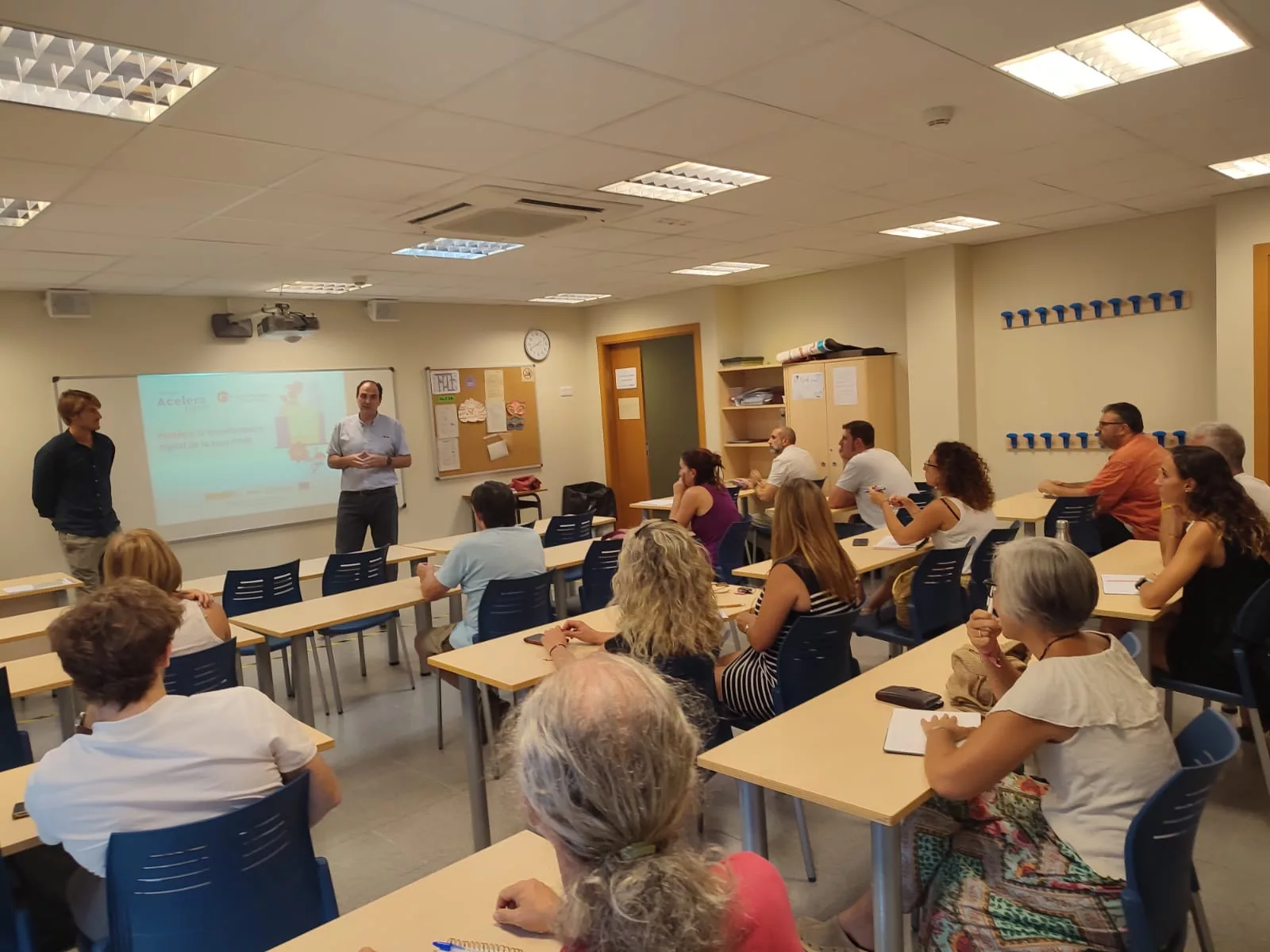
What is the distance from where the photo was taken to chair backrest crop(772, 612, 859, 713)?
2.70m

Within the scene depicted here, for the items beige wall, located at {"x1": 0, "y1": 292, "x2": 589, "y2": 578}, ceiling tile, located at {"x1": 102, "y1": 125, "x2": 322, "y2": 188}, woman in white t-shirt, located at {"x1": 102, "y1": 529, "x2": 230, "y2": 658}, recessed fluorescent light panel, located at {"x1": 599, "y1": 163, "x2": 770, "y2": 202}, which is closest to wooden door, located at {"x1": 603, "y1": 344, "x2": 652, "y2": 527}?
beige wall, located at {"x1": 0, "y1": 292, "x2": 589, "y2": 578}

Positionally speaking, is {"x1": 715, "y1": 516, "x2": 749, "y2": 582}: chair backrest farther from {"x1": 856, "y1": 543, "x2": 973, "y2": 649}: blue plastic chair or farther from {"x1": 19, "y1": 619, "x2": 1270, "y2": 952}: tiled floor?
{"x1": 19, "y1": 619, "x2": 1270, "y2": 952}: tiled floor

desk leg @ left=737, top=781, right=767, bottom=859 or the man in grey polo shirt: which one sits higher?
the man in grey polo shirt

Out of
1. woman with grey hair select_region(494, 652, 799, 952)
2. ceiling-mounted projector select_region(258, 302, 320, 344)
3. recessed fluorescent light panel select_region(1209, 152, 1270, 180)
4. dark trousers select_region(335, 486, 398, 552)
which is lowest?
dark trousers select_region(335, 486, 398, 552)

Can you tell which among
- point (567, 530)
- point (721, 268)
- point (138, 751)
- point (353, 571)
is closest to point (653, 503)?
point (567, 530)

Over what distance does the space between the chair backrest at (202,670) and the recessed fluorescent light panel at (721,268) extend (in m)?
5.21

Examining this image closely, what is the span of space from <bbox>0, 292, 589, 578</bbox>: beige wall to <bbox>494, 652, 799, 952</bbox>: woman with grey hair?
6880mm

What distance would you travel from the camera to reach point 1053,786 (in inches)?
69.6

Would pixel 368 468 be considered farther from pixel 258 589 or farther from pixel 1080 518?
pixel 1080 518

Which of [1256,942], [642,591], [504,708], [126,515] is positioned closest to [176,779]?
[642,591]

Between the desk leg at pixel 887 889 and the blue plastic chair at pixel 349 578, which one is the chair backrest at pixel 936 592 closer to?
the desk leg at pixel 887 889

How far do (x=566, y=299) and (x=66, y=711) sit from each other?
21.5 ft

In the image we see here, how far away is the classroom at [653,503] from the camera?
165cm

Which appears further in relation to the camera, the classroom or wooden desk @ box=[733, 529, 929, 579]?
wooden desk @ box=[733, 529, 929, 579]
